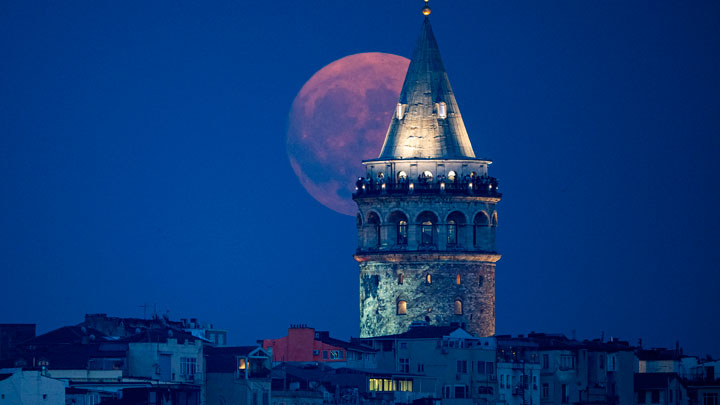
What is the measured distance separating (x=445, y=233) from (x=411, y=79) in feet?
27.0

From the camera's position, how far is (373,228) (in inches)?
6639

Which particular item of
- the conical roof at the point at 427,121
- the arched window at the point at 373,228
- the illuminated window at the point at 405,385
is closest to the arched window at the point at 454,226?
the conical roof at the point at 427,121

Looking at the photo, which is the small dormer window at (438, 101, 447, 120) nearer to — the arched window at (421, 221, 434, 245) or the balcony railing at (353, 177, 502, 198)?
the balcony railing at (353, 177, 502, 198)

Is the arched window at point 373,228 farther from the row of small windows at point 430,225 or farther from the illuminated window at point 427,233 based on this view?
the illuminated window at point 427,233

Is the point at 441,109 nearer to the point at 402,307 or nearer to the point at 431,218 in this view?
the point at 431,218

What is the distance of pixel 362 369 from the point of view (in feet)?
526

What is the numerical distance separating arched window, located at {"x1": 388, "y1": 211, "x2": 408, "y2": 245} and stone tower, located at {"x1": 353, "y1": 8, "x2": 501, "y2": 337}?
51mm

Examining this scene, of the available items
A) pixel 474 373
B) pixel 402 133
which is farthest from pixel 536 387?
pixel 402 133

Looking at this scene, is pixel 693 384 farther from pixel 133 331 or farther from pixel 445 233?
pixel 133 331

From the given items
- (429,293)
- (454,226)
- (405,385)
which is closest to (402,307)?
(429,293)

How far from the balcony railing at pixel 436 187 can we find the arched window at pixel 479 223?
1.12 meters

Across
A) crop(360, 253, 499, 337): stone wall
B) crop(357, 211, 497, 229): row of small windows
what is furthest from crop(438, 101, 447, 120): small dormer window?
crop(360, 253, 499, 337): stone wall

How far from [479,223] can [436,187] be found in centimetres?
310

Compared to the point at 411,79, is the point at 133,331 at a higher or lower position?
lower
